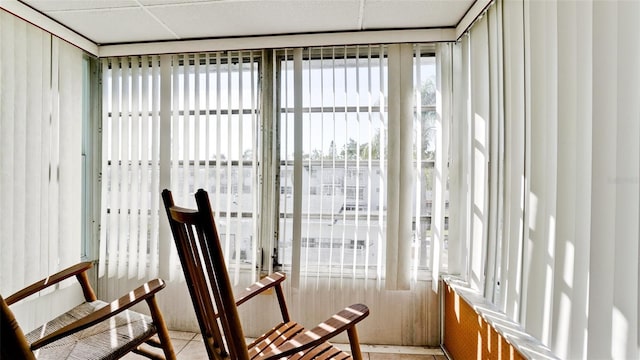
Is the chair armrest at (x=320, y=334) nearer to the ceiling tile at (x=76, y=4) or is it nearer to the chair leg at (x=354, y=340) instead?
the chair leg at (x=354, y=340)

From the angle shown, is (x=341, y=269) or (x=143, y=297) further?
(x=341, y=269)

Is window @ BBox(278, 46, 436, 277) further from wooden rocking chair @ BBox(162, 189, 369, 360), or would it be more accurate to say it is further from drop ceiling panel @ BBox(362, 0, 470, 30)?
wooden rocking chair @ BBox(162, 189, 369, 360)

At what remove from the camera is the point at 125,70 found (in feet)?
8.41

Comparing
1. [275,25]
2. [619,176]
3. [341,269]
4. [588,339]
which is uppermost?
[275,25]

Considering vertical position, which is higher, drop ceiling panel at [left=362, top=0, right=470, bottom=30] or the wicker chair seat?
drop ceiling panel at [left=362, top=0, right=470, bottom=30]

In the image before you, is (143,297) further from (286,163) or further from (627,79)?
(627,79)

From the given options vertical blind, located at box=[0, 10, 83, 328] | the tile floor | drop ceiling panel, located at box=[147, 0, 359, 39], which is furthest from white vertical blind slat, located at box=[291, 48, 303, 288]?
vertical blind, located at box=[0, 10, 83, 328]

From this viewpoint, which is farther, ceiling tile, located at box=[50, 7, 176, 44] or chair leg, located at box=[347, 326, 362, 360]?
ceiling tile, located at box=[50, 7, 176, 44]

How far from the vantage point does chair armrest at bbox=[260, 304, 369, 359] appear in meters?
1.18

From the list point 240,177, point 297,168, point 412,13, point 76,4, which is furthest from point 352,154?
point 76,4

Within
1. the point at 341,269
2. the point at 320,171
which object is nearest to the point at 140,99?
the point at 320,171

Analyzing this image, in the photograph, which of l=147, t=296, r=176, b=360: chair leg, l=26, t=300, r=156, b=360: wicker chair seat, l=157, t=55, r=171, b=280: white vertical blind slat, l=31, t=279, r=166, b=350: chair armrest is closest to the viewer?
l=31, t=279, r=166, b=350: chair armrest

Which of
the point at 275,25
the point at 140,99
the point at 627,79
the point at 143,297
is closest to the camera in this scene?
the point at 627,79

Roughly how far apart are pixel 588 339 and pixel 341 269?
58.5 inches
